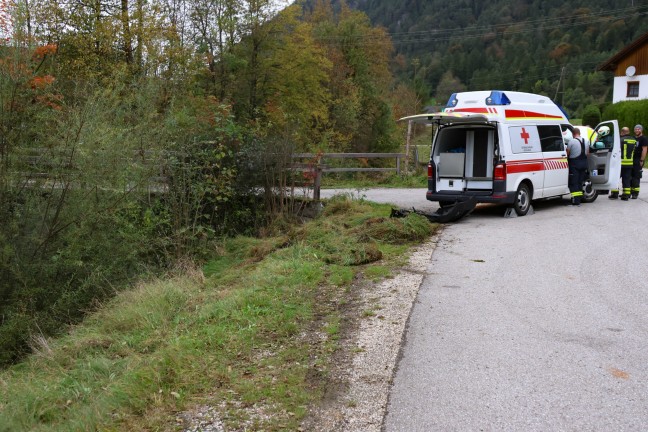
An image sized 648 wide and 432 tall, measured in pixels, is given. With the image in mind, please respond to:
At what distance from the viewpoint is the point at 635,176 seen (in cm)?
1541

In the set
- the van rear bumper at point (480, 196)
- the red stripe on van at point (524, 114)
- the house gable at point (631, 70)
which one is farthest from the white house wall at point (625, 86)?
the van rear bumper at point (480, 196)

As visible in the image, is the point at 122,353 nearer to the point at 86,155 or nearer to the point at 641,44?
the point at 86,155

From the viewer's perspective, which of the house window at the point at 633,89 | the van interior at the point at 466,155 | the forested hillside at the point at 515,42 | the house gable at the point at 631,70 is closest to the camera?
the van interior at the point at 466,155

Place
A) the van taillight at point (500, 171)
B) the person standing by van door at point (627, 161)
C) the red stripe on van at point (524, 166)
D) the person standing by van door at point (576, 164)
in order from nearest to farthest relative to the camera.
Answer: the van taillight at point (500, 171)
the red stripe on van at point (524, 166)
the person standing by van door at point (576, 164)
the person standing by van door at point (627, 161)

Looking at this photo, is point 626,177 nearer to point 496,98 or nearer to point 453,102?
point 496,98

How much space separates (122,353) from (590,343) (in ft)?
15.1

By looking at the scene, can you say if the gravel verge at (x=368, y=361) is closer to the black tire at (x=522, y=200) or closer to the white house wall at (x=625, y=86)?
the black tire at (x=522, y=200)

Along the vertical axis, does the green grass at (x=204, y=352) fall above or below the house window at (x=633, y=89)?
A: below

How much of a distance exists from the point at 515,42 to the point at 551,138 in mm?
98139

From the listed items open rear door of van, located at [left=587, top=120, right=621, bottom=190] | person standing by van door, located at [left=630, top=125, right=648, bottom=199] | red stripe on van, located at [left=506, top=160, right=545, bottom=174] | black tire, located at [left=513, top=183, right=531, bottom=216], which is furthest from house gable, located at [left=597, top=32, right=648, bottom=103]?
black tire, located at [left=513, top=183, right=531, bottom=216]

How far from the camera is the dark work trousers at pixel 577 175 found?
14.3 m

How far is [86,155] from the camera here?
8.77 metres

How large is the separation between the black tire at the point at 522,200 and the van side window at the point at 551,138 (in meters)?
1.07

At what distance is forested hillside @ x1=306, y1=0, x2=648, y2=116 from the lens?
263ft
